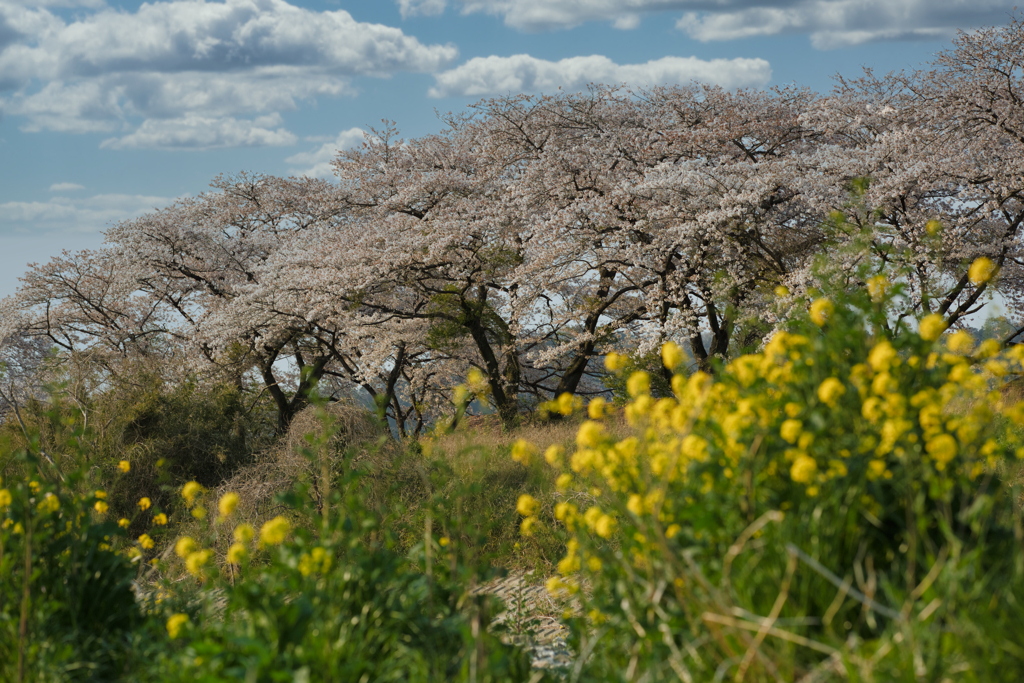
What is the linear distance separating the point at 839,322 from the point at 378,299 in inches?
537

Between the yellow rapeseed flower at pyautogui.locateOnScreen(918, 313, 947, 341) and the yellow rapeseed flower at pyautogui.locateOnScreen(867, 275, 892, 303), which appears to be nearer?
the yellow rapeseed flower at pyautogui.locateOnScreen(918, 313, 947, 341)

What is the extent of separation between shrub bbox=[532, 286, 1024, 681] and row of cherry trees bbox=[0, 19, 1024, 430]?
6169mm

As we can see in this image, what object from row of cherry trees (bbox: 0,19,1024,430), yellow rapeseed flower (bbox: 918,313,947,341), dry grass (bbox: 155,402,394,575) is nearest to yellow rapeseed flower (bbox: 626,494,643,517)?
yellow rapeseed flower (bbox: 918,313,947,341)

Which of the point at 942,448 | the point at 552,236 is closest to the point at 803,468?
the point at 942,448

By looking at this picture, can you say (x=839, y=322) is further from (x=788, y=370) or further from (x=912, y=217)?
(x=912, y=217)

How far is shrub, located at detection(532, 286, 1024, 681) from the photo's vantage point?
1867 mm

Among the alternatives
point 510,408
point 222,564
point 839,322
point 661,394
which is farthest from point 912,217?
point 222,564

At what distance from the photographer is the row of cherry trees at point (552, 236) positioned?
434 inches

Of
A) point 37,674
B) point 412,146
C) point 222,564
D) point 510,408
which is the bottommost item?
point 510,408

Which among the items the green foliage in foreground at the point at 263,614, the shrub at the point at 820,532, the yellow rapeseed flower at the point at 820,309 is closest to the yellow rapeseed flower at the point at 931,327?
the shrub at the point at 820,532

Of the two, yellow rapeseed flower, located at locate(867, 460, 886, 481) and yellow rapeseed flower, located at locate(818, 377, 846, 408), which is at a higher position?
yellow rapeseed flower, located at locate(818, 377, 846, 408)

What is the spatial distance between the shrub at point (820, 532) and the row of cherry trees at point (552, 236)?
6.17 meters

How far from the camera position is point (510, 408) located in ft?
46.2

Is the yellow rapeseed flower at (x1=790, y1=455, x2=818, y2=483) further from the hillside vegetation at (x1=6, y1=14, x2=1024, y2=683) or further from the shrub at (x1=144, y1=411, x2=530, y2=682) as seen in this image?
the shrub at (x1=144, y1=411, x2=530, y2=682)
